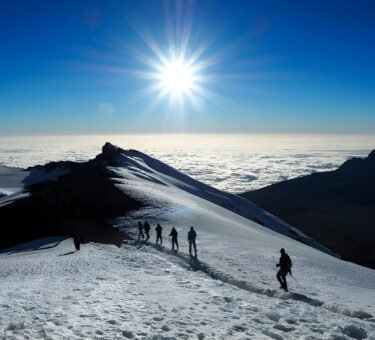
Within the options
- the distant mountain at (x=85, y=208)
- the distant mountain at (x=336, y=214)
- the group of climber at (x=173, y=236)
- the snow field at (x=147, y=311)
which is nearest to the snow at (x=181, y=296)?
the snow field at (x=147, y=311)

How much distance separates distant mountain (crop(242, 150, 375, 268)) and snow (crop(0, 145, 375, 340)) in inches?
2475

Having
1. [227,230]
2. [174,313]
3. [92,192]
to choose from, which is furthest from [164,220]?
[174,313]

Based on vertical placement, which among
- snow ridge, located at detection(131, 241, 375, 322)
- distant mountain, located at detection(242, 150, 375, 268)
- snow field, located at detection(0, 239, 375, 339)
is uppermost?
snow field, located at detection(0, 239, 375, 339)

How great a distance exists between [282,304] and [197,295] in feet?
11.1

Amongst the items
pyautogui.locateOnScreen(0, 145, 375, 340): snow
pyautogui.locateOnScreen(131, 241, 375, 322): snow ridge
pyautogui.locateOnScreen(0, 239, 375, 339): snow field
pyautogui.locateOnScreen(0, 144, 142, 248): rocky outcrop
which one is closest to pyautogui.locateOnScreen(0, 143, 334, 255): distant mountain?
pyautogui.locateOnScreen(0, 144, 142, 248): rocky outcrop

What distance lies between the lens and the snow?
11.4m

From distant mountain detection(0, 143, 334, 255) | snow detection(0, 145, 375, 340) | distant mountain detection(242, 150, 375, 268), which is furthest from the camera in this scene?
distant mountain detection(242, 150, 375, 268)

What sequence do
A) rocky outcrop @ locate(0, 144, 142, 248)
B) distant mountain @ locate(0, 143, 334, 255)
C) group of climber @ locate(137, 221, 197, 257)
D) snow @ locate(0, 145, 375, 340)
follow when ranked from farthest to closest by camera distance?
1. distant mountain @ locate(0, 143, 334, 255)
2. rocky outcrop @ locate(0, 144, 142, 248)
3. group of climber @ locate(137, 221, 197, 257)
4. snow @ locate(0, 145, 375, 340)

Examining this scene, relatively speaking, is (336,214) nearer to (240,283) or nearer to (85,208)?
(85,208)

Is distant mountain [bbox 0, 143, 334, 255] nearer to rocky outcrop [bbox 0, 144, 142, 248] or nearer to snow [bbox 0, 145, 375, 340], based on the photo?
rocky outcrop [bbox 0, 144, 142, 248]

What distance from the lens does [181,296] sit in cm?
1541

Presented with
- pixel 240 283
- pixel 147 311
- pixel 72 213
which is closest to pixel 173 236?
pixel 240 283

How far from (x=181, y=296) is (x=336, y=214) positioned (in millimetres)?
153176

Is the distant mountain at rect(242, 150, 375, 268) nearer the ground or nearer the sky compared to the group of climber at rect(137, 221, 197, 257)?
nearer the ground
